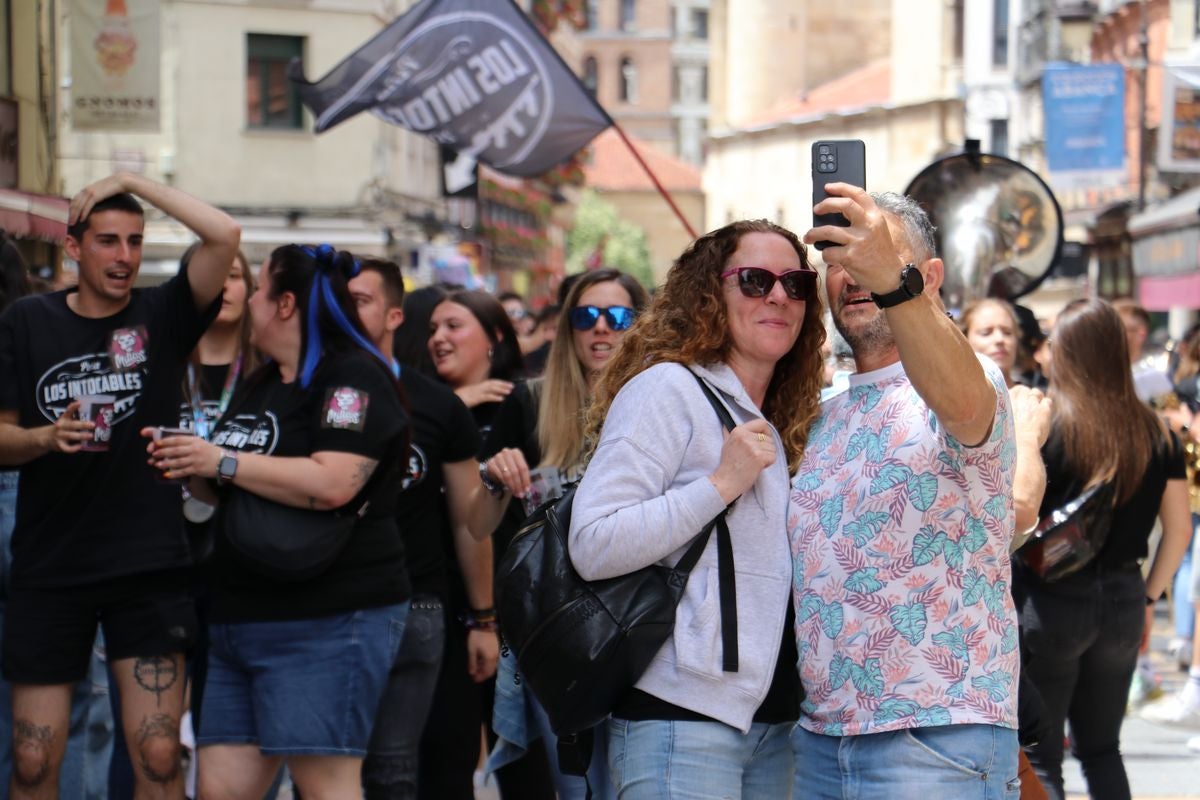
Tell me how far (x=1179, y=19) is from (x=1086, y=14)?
3.90 metres

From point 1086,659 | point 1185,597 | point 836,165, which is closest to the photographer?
point 836,165

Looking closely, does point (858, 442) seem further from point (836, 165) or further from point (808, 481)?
point (836, 165)

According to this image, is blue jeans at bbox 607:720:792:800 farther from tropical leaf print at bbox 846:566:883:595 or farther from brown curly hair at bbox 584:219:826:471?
brown curly hair at bbox 584:219:826:471

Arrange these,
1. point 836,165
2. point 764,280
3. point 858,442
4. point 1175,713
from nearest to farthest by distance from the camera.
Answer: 1. point 836,165
2. point 858,442
3. point 764,280
4. point 1175,713

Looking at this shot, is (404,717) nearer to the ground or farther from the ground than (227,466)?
nearer to the ground

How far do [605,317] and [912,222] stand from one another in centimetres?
223

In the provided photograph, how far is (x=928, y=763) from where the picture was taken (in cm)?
368

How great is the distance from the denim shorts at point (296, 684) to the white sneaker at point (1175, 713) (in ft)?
19.0

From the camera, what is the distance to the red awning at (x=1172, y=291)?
69.9 feet

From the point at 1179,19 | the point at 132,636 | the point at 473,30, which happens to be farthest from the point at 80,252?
the point at 1179,19

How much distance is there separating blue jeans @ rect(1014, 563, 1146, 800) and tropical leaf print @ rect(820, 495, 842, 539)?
2583 millimetres

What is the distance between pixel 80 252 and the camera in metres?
5.54

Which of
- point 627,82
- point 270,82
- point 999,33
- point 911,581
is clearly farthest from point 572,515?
point 627,82

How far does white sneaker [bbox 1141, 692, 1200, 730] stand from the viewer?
972cm
